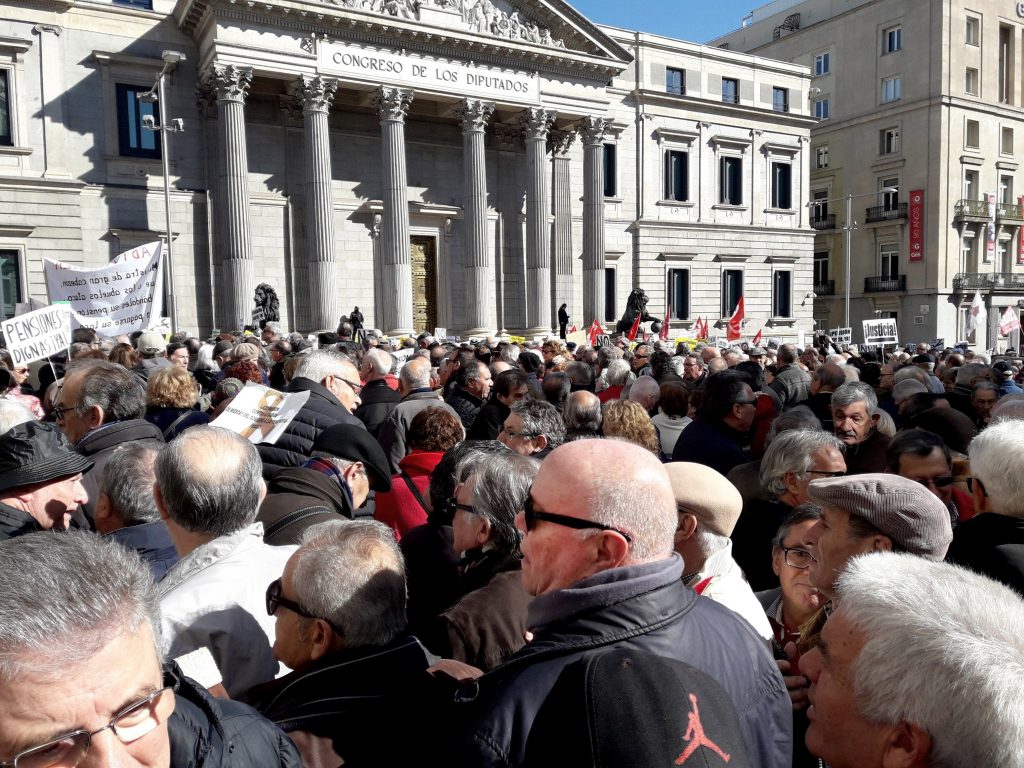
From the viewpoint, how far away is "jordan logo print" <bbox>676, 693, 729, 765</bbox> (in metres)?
1.59

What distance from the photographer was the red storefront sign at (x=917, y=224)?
4403 centimetres

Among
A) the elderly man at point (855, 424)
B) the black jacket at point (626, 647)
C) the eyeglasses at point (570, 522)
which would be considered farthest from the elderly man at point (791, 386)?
the eyeglasses at point (570, 522)

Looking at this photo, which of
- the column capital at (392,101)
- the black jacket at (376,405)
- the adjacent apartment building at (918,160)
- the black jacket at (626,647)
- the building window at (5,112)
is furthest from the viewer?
the adjacent apartment building at (918,160)

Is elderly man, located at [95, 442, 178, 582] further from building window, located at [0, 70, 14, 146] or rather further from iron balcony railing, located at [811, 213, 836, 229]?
iron balcony railing, located at [811, 213, 836, 229]

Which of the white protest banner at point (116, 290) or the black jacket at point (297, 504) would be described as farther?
the white protest banner at point (116, 290)

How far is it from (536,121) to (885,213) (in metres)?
27.0

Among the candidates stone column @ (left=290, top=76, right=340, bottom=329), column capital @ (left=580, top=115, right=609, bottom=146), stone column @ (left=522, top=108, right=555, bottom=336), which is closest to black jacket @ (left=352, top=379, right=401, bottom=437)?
stone column @ (left=290, top=76, right=340, bottom=329)

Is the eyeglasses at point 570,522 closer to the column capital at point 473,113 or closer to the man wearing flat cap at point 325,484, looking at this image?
the man wearing flat cap at point 325,484

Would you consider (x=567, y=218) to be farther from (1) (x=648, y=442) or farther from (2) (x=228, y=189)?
(1) (x=648, y=442)

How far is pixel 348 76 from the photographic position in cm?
2470

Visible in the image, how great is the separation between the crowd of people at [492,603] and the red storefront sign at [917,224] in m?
45.6

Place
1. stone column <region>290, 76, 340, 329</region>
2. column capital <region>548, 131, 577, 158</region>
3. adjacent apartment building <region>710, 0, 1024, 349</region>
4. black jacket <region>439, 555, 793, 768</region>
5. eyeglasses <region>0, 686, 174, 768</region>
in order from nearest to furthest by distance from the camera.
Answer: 1. eyeglasses <region>0, 686, 174, 768</region>
2. black jacket <region>439, 555, 793, 768</region>
3. stone column <region>290, 76, 340, 329</region>
4. column capital <region>548, 131, 577, 158</region>
5. adjacent apartment building <region>710, 0, 1024, 349</region>

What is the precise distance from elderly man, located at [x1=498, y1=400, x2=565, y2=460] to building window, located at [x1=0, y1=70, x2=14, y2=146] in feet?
77.5

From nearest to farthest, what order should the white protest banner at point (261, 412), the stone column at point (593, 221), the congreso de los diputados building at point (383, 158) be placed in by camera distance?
the white protest banner at point (261, 412) → the congreso de los diputados building at point (383, 158) → the stone column at point (593, 221)
